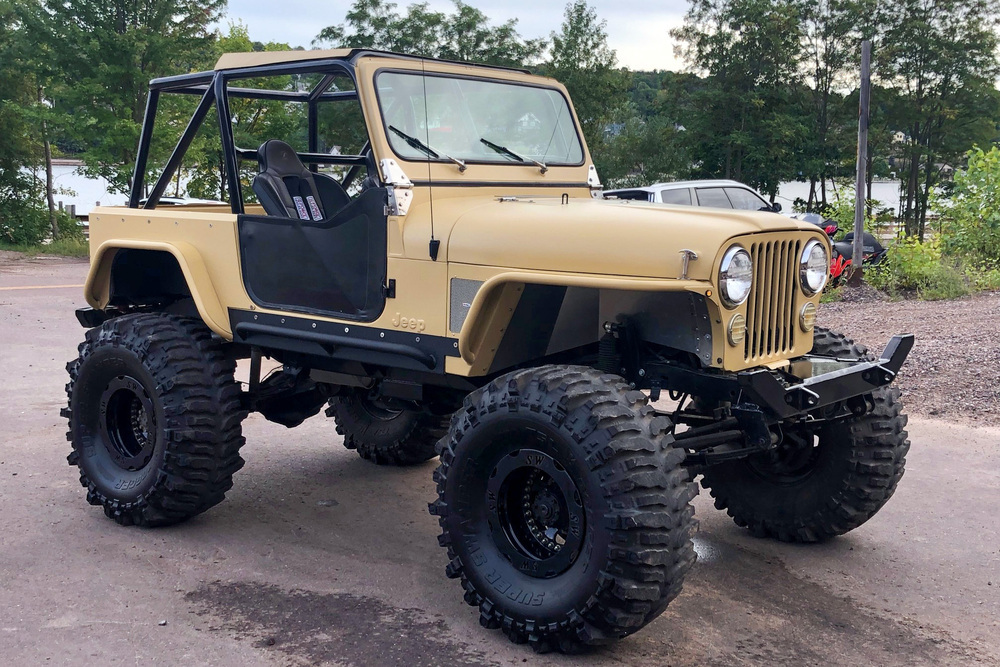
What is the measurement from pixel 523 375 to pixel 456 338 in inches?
18.7

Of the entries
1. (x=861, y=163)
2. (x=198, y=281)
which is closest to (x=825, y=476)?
(x=198, y=281)

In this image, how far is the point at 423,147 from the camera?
15.8 ft

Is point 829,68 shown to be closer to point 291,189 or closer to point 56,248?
point 56,248

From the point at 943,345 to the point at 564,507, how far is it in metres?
6.60

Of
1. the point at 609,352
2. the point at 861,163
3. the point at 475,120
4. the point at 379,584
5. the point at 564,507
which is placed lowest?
the point at 379,584

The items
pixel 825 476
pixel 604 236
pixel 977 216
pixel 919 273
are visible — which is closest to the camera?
pixel 604 236

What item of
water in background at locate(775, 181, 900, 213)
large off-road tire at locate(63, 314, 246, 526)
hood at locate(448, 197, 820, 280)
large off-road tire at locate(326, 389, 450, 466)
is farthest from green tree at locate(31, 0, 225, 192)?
water in background at locate(775, 181, 900, 213)

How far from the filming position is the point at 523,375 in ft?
13.2

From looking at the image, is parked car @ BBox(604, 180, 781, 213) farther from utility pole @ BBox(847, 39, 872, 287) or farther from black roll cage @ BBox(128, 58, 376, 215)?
black roll cage @ BBox(128, 58, 376, 215)

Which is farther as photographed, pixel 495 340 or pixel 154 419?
pixel 154 419

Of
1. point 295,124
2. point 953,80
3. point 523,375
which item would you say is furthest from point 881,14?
point 523,375

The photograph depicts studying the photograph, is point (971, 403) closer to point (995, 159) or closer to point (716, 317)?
point (716, 317)

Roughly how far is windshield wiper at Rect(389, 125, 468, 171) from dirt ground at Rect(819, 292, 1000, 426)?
4.79 m

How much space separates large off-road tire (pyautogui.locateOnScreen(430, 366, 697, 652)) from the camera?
3701 mm
